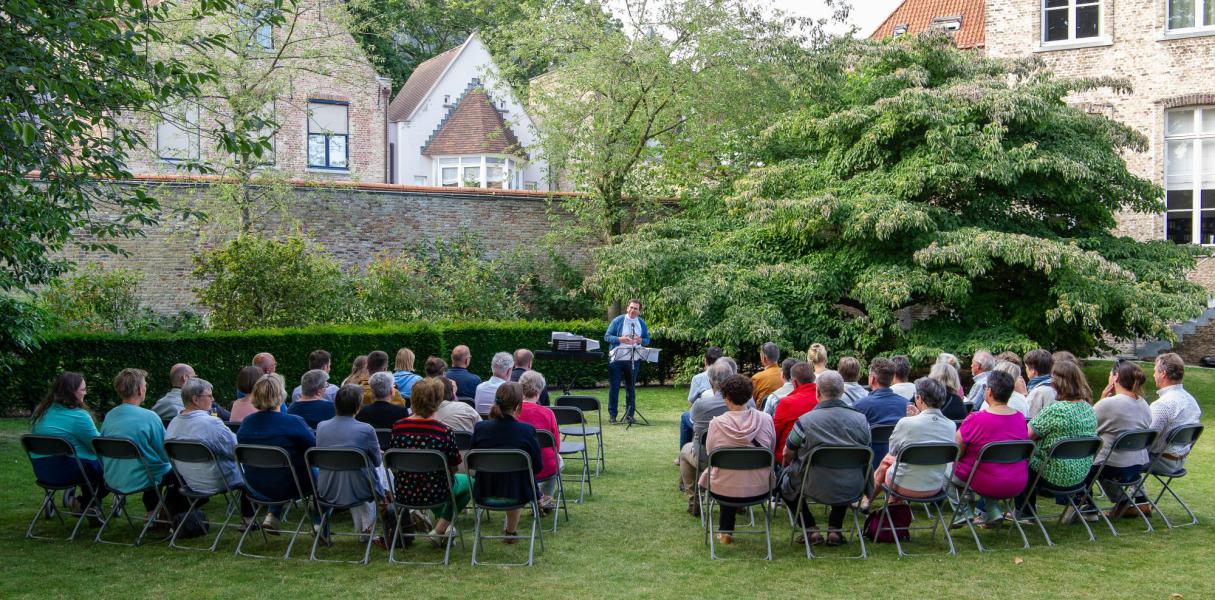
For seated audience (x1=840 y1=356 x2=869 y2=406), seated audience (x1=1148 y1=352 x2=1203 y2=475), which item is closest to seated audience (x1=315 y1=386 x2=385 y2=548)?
seated audience (x1=840 y1=356 x2=869 y2=406)

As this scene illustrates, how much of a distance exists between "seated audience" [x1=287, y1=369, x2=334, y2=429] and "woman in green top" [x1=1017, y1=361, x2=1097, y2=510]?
4908 millimetres

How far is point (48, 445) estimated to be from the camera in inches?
270

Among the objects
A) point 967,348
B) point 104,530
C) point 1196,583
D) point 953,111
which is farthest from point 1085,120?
point 104,530

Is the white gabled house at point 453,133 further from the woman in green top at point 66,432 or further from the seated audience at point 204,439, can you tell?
the seated audience at point 204,439

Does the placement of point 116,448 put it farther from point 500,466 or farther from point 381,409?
point 500,466

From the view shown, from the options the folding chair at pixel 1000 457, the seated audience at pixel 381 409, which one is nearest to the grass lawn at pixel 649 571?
the folding chair at pixel 1000 457

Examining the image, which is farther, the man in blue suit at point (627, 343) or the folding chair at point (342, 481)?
the man in blue suit at point (627, 343)

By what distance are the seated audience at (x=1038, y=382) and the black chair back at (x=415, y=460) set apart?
418 centimetres

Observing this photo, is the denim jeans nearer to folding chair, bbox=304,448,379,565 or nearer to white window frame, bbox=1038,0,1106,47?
folding chair, bbox=304,448,379,565

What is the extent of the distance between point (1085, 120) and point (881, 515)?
12474 mm

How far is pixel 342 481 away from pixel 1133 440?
5.24m

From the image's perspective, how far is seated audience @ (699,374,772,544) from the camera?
6.59 m

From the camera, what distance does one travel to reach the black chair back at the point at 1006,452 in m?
6.49

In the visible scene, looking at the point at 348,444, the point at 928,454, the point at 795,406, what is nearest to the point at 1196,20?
the point at 795,406
